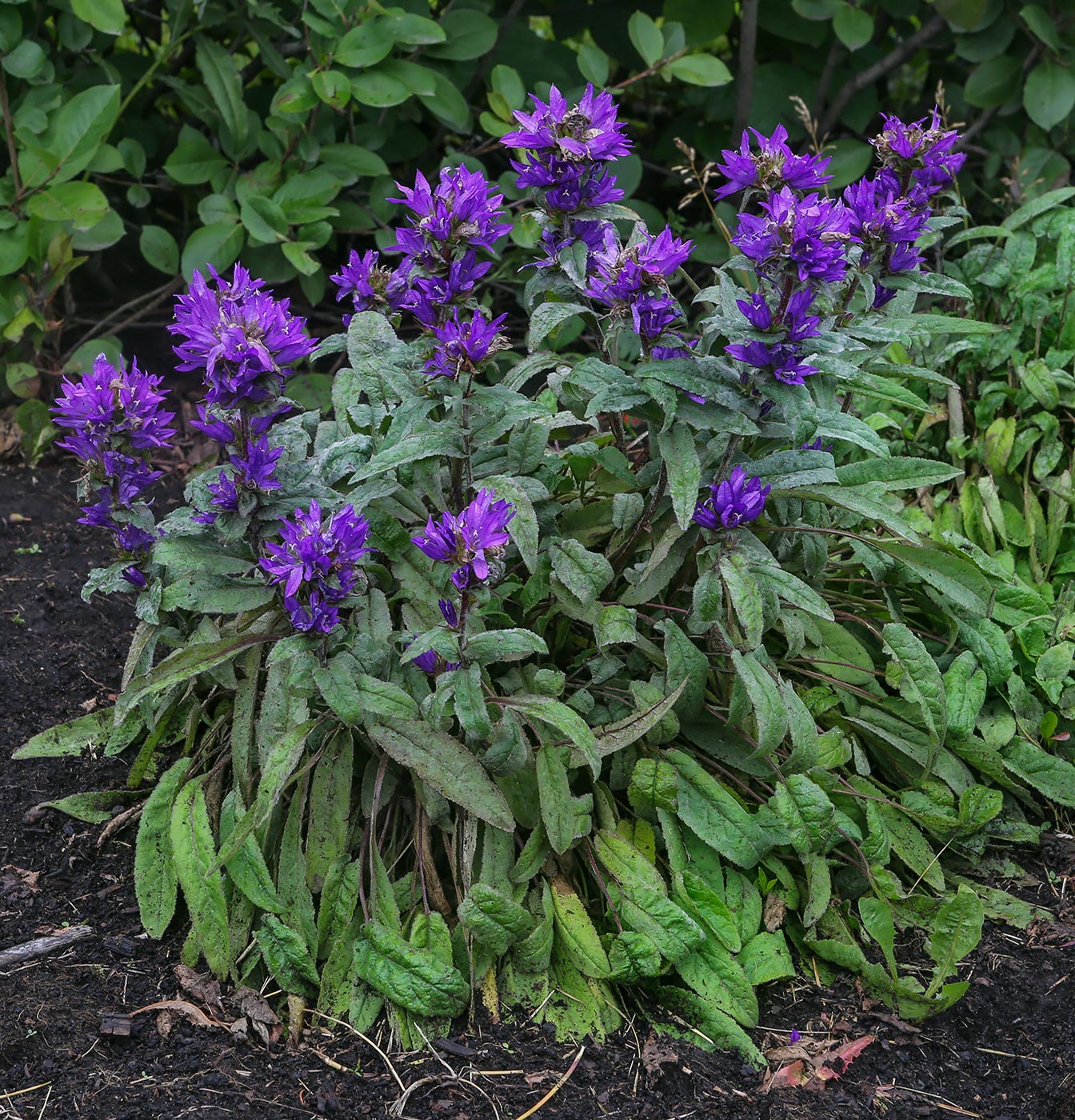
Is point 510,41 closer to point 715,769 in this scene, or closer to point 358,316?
point 358,316

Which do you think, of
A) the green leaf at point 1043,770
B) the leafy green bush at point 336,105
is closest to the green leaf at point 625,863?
the green leaf at point 1043,770

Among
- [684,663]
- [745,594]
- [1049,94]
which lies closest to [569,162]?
[745,594]

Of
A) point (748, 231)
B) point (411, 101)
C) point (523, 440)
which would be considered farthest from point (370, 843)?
point (411, 101)

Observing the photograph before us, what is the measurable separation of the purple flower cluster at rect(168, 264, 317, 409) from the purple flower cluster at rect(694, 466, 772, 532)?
0.71 meters

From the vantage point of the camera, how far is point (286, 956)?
78.0 inches

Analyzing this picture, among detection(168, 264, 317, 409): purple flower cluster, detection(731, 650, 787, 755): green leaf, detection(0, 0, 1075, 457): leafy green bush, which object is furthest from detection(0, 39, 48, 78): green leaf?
detection(731, 650, 787, 755): green leaf

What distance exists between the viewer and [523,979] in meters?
2.02

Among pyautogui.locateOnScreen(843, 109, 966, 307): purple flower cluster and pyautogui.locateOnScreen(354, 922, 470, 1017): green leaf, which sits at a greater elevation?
pyautogui.locateOnScreen(843, 109, 966, 307): purple flower cluster

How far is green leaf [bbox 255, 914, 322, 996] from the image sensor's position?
1.97m

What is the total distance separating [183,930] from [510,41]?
3010 millimetres

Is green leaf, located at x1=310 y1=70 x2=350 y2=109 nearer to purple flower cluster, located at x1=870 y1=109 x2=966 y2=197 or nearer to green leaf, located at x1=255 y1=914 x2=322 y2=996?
purple flower cluster, located at x1=870 y1=109 x2=966 y2=197

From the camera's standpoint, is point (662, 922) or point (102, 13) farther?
point (102, 13)

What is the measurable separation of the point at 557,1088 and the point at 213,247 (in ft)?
8.21

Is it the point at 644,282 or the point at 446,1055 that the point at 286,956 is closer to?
the point at 446,1055
